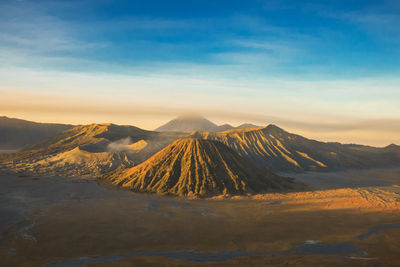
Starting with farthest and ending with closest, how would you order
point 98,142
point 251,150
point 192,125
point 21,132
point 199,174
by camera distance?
point 192,125, point 21,132, point 251,150, point 98,142, point 199,174

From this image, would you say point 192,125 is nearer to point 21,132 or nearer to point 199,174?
point 21,132

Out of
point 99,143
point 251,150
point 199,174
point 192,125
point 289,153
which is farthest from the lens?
point 192,125

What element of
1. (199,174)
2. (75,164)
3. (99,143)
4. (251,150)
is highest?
(251,150)

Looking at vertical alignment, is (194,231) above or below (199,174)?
below

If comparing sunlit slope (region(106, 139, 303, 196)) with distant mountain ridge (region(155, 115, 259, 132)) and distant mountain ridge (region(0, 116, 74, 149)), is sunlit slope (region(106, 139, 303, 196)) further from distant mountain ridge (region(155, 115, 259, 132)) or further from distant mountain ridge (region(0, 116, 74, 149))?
distant mountain ridge (region(155, 115, 259, 132))

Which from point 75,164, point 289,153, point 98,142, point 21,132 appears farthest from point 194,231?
point 21,132

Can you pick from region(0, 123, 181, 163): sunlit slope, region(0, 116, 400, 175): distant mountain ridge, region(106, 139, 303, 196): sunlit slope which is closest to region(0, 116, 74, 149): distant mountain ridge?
region(0, 123, 181, 163): sunlit slope

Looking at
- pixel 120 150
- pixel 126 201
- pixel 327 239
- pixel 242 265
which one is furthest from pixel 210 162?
pixel 120 150
